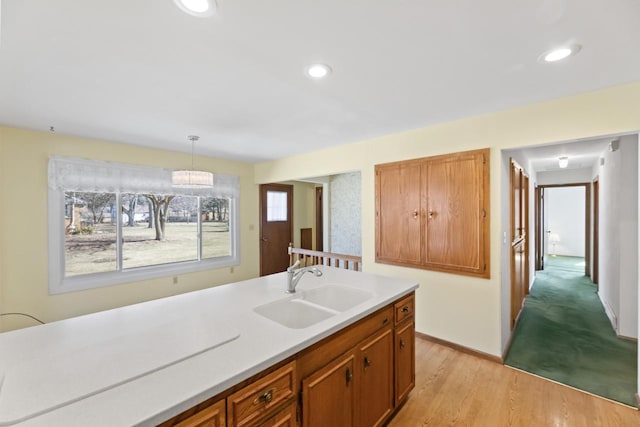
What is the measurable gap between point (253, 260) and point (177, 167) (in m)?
2.19

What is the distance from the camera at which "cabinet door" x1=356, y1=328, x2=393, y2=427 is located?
1569mm

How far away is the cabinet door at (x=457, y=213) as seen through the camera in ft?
8.71

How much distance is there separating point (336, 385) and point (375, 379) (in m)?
0.41

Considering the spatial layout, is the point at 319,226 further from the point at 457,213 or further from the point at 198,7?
the point at 198,7

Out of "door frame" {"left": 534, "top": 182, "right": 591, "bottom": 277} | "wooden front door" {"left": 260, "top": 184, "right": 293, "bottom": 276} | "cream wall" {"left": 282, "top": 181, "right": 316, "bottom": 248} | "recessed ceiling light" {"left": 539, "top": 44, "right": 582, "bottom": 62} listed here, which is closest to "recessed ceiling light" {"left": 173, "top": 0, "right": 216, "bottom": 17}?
"recessed ceiling light" {"left": 539, "top": 44, "right": 582, "bottom": 62}

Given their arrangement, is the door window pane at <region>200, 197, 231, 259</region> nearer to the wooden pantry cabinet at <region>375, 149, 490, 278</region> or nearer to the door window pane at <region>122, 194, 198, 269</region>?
the door window pane at <region>122, 194, 198, 269</region>

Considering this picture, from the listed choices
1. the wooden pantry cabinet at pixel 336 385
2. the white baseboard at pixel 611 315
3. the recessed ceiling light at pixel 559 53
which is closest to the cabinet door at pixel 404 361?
the wooden pantry cabinet at pixel 336 385

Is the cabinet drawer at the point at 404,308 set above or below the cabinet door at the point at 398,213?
below

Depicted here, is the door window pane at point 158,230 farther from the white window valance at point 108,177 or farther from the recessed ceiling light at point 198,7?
the recessed ceiling light at point 198,7

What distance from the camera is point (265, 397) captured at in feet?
3.48

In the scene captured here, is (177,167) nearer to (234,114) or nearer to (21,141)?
(21,141)

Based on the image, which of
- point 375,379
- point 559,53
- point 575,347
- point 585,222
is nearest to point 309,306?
point 375,379

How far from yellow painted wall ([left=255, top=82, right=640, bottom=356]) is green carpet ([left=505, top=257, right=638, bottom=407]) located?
0.47 m

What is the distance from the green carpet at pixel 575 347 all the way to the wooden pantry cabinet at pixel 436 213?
3.14ft
